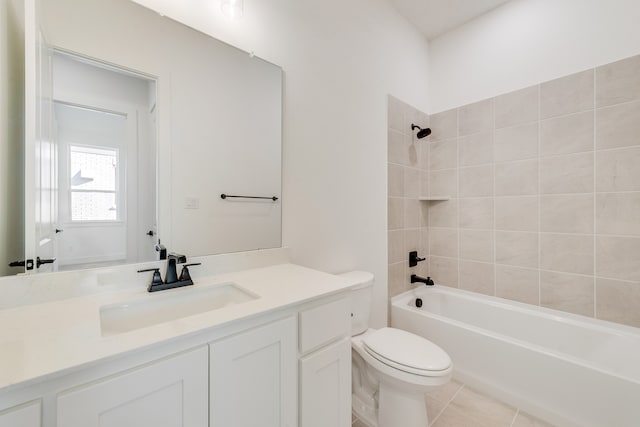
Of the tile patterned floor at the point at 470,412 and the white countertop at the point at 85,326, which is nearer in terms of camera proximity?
the white countertop at the point at 85,326

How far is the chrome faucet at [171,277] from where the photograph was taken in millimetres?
975

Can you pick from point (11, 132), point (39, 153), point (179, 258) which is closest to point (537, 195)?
point (179, 258)

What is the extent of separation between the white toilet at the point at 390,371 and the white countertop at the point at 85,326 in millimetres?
544

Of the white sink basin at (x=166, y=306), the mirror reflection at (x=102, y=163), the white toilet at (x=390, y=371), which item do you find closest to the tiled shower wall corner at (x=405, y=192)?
the white toilet at (x=390, y=371)

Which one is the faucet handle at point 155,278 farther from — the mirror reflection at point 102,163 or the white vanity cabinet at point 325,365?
the white vanity cabinet at point 325,365

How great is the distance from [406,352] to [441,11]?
259 centimetres

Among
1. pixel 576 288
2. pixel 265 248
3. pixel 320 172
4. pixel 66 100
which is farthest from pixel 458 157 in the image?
pixel 66 100

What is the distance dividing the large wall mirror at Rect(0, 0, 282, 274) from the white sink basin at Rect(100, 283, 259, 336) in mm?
211

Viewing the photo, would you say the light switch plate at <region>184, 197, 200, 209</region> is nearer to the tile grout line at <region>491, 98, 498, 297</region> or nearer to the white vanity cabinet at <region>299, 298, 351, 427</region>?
the white vanity cabinet at <region>299, 298, 351, 427</region>

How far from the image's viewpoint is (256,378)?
782 millimetres

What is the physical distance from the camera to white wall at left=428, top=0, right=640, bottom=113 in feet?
5.41

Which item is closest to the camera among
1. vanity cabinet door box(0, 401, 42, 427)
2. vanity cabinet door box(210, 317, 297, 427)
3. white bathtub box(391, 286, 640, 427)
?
vanity cabinet door box(0, 401, 42, 427)

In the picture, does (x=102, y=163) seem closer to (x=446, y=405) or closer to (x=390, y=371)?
(x=390, y=371)

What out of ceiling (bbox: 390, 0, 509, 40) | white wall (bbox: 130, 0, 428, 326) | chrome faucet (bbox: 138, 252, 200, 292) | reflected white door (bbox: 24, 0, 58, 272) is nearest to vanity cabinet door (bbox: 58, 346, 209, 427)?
chrome faucet (bbox: 138, 252, 200, 292)
